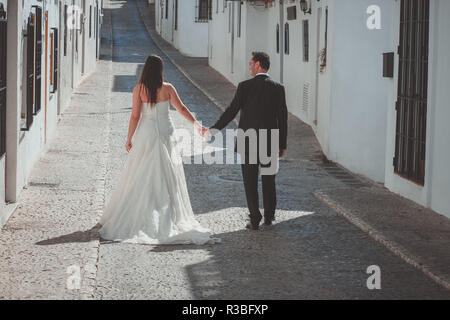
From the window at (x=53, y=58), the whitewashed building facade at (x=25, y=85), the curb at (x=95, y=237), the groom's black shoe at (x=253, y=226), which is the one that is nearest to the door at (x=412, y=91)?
the groom's black shoe at (x=253, y=226)

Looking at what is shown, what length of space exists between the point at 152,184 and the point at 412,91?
4.68 meters

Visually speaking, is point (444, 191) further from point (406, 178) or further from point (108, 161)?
point (108, 161)

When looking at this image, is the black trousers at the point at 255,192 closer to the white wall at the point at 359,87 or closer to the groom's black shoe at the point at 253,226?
the groom's black shoe at the point at 253,226

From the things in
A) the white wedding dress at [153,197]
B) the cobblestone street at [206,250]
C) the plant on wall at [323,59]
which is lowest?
the cobblestone street at [206,250]

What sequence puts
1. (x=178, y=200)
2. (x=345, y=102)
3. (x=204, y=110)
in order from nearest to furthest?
1. (x=178, y=200)
2. (x=345, y=102)
3. (x=204, y=110)

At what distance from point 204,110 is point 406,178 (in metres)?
12.3

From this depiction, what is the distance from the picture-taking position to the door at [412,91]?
12188 millimetres

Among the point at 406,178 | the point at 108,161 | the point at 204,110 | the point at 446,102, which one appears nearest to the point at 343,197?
the point at 406,178

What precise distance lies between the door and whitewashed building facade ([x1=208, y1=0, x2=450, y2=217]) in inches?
0.5

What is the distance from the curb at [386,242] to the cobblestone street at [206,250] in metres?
0.07

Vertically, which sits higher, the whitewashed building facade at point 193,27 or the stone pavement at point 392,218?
the whitewashed building facade at point 193,27

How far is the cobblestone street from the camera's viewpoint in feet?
24.2

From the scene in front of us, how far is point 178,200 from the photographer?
31.9 ft

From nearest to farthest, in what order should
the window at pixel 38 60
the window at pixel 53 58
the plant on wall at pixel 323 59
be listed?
the window at pixel 38 60 → the window at pixel 53 58 → the plant on wall at pixel 323 59
